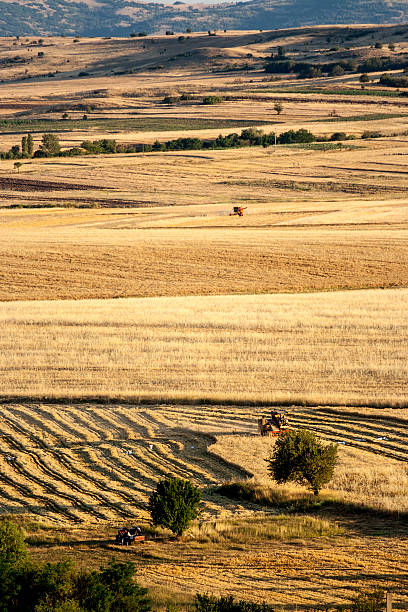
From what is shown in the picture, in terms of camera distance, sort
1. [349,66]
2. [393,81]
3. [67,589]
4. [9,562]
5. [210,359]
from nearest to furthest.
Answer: [67,589]
[9,562]
[210,359]
[393,81]
[349,66]

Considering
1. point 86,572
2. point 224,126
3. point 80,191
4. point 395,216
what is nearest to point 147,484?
point 86,572

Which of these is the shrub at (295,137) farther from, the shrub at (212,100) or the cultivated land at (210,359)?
the shrub at (212,100)

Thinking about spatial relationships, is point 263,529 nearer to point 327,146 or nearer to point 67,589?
point 67,589

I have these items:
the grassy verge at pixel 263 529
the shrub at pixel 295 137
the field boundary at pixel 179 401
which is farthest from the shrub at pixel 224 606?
the shrub at pixel 295 137

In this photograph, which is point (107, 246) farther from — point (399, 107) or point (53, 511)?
point (399, 107)

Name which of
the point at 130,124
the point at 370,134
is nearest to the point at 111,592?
the point at 370,134

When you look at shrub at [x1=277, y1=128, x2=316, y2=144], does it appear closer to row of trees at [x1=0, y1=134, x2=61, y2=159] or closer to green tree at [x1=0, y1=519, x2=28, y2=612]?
row of trees at [x1=0, y1=134, x2=61, y2=159]
